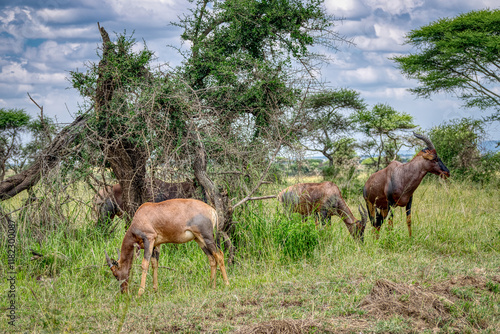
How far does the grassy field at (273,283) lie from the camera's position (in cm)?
461

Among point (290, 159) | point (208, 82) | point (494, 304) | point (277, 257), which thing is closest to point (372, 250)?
point (277, 257)

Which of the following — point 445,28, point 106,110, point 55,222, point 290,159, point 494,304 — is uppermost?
point 445,28

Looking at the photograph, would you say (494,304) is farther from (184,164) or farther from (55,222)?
(55,222)

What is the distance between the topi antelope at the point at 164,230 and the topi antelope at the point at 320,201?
258 centimetres

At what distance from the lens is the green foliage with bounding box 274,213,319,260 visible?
717 cm

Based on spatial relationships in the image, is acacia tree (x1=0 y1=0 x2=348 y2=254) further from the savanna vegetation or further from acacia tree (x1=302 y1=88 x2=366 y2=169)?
acacia tree (x1=302 y1=88 x2=366 y2=169)

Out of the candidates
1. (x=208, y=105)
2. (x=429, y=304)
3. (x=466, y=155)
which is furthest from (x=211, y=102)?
(x=466, y=155)

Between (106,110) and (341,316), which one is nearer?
(341,316)

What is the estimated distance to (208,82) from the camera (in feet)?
30.6

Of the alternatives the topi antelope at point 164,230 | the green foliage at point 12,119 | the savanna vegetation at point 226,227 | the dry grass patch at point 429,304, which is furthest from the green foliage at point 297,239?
the green foliage at point 12,119

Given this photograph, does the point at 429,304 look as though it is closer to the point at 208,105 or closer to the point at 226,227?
the point at 226,227

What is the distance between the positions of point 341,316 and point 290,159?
4.04 metres

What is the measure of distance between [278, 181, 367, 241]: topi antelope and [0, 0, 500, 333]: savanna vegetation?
258 mm

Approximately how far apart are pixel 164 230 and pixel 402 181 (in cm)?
486
